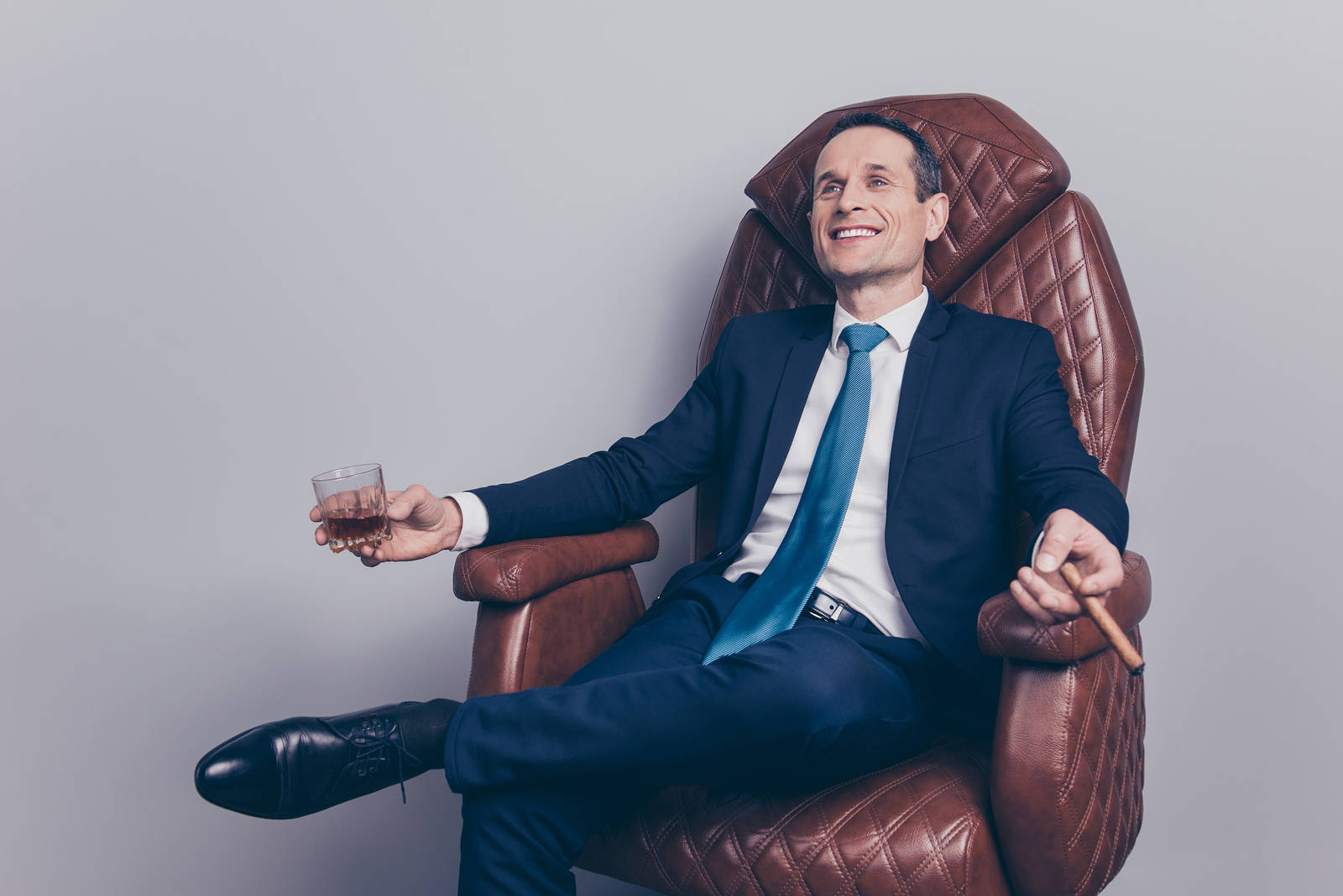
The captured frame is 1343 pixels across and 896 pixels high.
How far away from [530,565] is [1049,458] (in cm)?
87

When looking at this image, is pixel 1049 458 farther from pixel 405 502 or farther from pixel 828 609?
pixel 405 502

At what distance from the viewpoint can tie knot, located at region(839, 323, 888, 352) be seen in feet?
6.29

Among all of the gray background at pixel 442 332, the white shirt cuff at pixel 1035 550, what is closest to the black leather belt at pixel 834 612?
the white shirt cuff at pixel 1035 550

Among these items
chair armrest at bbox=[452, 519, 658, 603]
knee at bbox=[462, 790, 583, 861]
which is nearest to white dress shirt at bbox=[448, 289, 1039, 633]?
chair armrest at bbox=[452, 519, 658, 603]

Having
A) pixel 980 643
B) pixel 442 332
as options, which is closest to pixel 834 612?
pixel 980 643

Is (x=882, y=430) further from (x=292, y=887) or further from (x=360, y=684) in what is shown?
(x=292, y=887)

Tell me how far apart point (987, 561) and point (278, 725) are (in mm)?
1153

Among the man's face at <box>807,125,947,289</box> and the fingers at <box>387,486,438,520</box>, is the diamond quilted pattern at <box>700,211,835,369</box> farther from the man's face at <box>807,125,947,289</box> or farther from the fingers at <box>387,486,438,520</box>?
the fingers at <box>387,486,438,520</box>

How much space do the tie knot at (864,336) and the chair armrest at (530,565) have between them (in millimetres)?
575

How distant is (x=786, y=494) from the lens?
6.38 ft

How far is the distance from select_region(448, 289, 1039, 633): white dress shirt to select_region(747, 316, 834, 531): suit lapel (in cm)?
2

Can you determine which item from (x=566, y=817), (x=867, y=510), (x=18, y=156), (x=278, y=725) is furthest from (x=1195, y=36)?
(x=18, y=156)

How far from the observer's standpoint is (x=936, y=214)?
204cm

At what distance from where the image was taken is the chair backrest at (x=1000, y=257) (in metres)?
1.88
